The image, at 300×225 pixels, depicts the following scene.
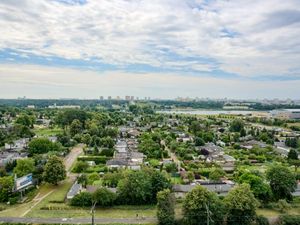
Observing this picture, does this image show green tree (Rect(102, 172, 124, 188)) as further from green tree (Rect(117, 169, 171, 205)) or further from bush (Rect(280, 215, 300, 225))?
bush (Rect(280, 215, 300, 225))

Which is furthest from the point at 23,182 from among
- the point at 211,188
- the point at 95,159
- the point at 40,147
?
the point at 211,188

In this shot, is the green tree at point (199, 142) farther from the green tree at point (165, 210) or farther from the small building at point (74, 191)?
the green tree at point (165, 210)

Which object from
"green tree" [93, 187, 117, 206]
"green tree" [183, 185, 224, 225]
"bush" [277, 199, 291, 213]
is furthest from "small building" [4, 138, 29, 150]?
"bush" [277, 199, 291, 213]

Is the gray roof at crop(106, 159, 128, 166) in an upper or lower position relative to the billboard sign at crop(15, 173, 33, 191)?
lower

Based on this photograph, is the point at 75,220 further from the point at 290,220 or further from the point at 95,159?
the point at 95,159

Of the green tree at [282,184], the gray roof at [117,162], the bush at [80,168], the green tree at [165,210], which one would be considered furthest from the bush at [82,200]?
the green tree at [282,184]
